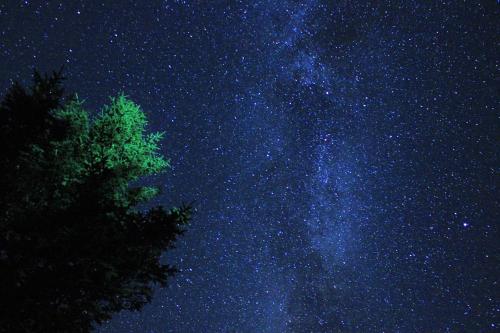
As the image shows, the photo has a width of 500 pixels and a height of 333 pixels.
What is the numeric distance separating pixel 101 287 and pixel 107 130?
3395mm

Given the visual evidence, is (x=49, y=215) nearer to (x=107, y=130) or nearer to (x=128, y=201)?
(x=128, y=201)

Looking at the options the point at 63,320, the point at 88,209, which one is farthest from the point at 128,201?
the point at 63,320

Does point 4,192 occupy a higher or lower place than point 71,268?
higher

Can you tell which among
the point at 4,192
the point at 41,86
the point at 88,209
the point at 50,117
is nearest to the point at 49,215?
the point at 88,209

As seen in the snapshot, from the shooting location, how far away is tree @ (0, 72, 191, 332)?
506cm

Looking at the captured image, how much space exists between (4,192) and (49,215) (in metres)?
0.92

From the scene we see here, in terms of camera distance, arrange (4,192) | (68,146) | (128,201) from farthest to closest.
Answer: (128,201), (68,146), (4,192)

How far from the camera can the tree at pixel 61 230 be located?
16.6 feet

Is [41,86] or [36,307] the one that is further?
[41,86]

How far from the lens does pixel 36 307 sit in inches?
198

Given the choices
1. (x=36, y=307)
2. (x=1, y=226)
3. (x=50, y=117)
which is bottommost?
(x=36, y=307)

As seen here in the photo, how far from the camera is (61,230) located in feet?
16.4

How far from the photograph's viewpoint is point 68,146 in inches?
267

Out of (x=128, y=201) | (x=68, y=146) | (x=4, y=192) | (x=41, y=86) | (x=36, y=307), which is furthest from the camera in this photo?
(x=128, y=201)
